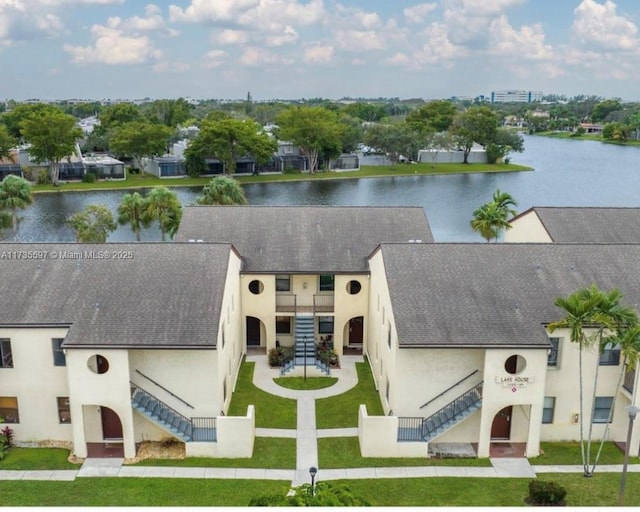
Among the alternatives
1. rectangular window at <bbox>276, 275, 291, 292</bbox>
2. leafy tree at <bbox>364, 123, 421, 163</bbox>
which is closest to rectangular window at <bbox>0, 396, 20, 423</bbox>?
rectangular window at <bbox>276, 275, 291, 292</bbox>

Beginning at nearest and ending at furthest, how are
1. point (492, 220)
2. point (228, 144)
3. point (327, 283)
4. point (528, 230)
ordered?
point (327, 283) < point (528, 230) < point (492, 220) < point (228, 144)

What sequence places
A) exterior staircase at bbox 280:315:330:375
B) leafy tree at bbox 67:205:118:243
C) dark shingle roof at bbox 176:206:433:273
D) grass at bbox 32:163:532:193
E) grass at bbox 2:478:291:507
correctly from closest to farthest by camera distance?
grass at bbox 2:478:291:507 → exterior staircase at bbox 280:315:330:375 → dark shingle roof at bbox 176:206:433:273 → leafy tree at bbox 67:205:118:243 → grass at bbox 32:163:532:193

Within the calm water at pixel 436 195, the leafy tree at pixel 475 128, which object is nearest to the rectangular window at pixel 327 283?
the calm water at pixel 436 195

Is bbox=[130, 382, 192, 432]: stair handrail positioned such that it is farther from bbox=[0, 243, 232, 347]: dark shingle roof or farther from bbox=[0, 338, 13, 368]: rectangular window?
bbox=[0, 338, 13, 368]: rectangular window

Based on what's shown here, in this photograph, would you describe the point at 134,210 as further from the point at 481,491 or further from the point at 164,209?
the point at 481,491

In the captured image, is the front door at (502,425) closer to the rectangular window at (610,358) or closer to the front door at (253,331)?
the rectangular window at (610,358)

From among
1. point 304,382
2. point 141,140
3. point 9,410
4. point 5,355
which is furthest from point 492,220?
point 141,140
